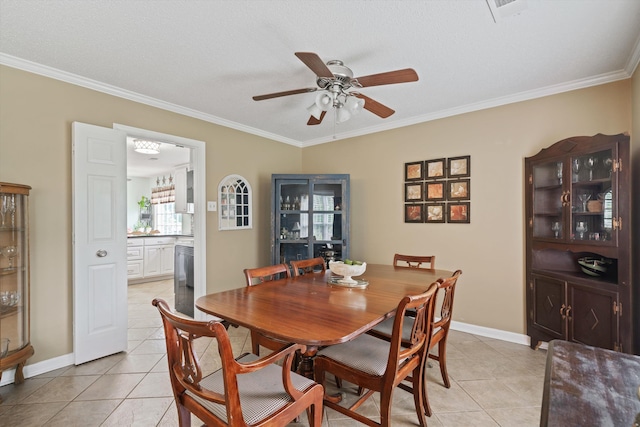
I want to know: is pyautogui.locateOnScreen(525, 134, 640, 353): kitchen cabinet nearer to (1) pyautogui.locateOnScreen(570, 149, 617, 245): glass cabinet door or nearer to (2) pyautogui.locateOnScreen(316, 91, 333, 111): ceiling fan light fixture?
(1) pyautogui.locateOnScreen(570, 149, 617, 245): glass cabinet door

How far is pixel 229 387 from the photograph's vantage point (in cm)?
100

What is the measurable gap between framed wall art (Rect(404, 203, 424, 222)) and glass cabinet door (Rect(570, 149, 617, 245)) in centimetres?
143

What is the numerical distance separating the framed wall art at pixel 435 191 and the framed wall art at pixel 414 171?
0.45 feet

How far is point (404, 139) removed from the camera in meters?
3.70

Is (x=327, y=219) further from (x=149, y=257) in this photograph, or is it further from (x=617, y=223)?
(x=149, y=257)

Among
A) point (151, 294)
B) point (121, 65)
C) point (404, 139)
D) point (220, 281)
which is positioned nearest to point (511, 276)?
point (404, 139)

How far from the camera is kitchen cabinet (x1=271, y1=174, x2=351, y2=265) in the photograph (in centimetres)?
391

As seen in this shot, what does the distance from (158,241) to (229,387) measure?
19.0ft

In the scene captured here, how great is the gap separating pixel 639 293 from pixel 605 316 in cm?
30

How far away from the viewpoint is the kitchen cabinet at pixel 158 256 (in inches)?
228

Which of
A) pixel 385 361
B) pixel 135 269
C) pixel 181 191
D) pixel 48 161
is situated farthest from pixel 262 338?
pixel 135 269

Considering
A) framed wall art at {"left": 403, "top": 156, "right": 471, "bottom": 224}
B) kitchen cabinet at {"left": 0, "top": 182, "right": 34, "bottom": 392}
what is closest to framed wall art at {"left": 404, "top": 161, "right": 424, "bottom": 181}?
framed wall art at {"left": 403, "top": 156, "right": 471, "bottom": 224}

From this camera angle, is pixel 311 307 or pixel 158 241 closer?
pixel 311 307

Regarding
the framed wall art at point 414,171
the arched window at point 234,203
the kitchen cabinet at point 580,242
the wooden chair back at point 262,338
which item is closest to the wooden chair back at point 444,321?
the wooden chair back at point 262,338
